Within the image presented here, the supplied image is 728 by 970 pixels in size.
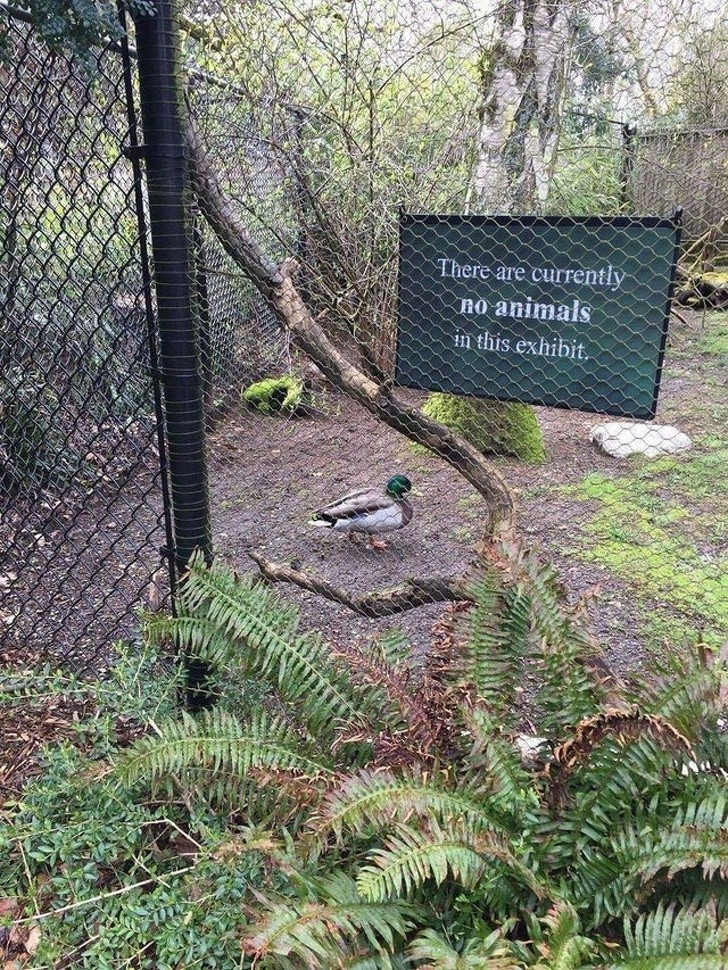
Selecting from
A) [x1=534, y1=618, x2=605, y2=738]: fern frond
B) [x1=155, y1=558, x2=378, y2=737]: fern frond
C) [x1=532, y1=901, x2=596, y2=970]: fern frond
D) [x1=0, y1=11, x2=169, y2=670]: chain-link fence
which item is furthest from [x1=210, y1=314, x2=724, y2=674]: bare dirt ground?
[x1=532, y1=901, x2=596, y2=970]: fern frond

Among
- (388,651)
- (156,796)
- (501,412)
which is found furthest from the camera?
(501,412)

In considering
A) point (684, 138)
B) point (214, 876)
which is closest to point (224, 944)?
point (214, 876)

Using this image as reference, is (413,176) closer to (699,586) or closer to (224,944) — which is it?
(699,586)

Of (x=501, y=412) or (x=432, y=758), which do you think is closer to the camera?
(x=432, y=758)

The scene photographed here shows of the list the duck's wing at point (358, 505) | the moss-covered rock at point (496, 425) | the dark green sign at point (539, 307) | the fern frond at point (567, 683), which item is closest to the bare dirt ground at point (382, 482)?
the moss-covered rock at point (496, 425)

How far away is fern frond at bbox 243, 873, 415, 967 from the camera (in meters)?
1.20

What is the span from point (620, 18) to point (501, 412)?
2.46 meters

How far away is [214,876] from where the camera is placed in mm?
1618

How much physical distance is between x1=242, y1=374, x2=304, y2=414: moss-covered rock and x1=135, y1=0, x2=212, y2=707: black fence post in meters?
3.51

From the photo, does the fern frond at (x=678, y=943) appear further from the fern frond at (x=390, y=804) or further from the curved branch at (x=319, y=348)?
the curved branch at (x=319, y=348)

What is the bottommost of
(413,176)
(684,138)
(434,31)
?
(413,176)

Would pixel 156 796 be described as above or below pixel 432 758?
below

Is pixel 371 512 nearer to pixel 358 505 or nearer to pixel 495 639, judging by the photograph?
pixel 358 505

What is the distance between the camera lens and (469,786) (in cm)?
153
